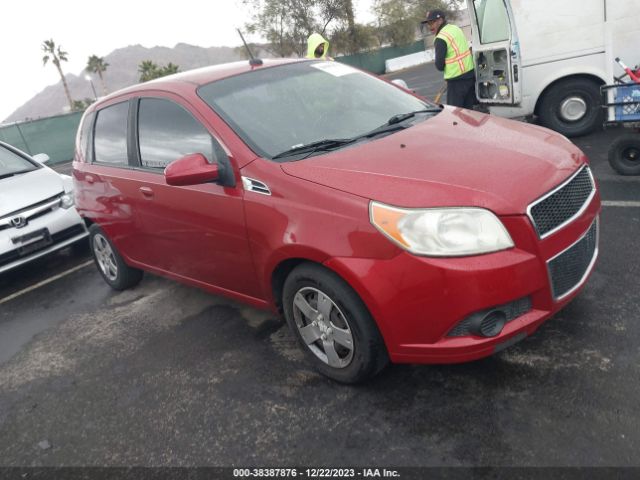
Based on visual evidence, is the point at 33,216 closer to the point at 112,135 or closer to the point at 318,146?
the point at 112,135

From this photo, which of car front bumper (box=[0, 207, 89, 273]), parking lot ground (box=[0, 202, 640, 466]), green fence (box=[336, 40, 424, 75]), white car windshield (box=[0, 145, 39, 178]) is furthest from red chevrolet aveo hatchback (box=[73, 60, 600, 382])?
green fence (box=[336, 40, 424, 75])

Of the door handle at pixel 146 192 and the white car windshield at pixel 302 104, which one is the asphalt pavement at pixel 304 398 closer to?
the door handle at pixel 146 192

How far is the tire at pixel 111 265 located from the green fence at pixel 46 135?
20.3 metres

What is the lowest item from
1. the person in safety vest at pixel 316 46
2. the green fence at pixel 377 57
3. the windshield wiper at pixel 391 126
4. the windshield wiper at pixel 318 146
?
the green fence at pixel 377 57

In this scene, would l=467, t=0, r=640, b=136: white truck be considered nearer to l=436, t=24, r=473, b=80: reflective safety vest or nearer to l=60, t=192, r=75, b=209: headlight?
l=436, t=24, r=473, b=80: reflective safety vest

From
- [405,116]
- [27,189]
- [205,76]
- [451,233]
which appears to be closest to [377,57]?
[27,189]

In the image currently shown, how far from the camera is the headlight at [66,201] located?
6012 millimetres

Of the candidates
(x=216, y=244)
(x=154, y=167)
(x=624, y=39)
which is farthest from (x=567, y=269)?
(x=624, y=39)

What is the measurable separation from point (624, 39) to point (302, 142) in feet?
17.7

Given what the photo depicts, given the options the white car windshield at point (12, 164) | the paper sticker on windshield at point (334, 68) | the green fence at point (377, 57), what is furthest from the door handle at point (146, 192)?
the green fence at point (377, 57)

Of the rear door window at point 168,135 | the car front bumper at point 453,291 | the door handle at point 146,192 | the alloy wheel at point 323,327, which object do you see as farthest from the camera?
the door handle at point 146,192

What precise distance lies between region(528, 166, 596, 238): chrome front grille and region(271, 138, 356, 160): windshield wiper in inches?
44.0

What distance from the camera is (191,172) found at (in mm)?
2949

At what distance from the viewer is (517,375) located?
2.71 m
